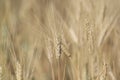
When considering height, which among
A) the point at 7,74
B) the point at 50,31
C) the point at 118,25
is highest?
the point at 118,25

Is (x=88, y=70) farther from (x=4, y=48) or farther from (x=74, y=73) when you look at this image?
(x=4, y=48)

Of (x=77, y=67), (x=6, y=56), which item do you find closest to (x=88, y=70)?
(x=77, y=67)

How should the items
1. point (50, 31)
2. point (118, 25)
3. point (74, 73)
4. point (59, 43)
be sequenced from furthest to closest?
1. point (118, 25)
2. point (50, 31)
3. point (74, 73)
4. point (59, 43)

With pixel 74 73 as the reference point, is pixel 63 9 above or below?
above

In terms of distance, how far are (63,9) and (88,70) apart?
122 centimetres

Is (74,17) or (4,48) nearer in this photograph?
(4,48)

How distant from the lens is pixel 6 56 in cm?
137

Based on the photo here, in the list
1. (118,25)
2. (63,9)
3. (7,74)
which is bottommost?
(7,74)

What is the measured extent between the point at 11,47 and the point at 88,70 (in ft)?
0.82

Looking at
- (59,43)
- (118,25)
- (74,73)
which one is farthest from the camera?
(118,25)

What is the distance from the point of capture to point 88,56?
131cm

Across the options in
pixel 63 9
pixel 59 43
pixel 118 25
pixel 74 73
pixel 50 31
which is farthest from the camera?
pixel 63 9

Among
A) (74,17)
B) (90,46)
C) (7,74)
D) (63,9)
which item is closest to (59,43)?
(90,46)

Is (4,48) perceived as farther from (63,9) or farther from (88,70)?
(63,9)
